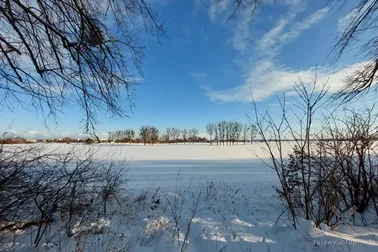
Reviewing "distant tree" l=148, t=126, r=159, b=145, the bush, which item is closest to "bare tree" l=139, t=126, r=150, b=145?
"distant tree" l=148, t=126, r=159, b=145

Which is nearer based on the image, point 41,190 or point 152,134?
point 41,190

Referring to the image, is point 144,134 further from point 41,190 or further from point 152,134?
point 41,190

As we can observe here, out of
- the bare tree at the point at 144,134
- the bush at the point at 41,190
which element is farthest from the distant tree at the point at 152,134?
the bush at the point at 41,190

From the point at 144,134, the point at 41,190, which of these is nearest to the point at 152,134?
the point at 144,134

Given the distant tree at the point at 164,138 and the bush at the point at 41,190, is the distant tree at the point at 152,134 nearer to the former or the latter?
the distant tree at the point at 164,138

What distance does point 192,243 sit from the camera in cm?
315

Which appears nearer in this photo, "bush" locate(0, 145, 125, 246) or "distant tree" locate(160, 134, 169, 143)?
"bush" locate(0, 145, 125, 246)

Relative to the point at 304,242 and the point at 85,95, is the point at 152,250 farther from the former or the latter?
the point at 85,95

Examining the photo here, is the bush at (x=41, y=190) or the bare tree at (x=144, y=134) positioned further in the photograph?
the bare tree at (x=144, y=134)

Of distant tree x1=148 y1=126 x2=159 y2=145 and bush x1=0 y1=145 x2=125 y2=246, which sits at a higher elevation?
distant tree x1=148 y1=126 x2=159 y2=145

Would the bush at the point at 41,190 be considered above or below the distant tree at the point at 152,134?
below

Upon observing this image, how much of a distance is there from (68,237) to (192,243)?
1.76 meters

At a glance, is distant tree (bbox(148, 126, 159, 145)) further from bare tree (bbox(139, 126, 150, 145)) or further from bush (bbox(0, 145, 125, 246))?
bush (bbox(0, 145, 125, 246))

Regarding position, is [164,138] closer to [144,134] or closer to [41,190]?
[144,134]
